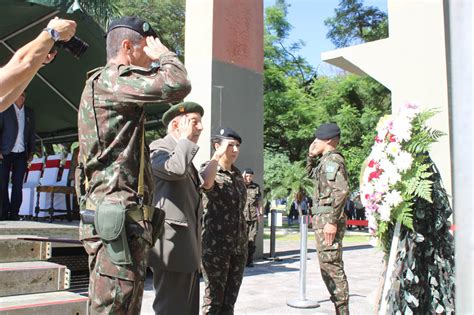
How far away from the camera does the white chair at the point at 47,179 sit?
9273 mm

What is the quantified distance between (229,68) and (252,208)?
2726 millimetres

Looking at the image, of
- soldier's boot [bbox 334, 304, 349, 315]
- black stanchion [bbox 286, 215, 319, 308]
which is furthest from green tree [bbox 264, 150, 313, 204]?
soldier's boot [bbox 334, 304, 349, 315]

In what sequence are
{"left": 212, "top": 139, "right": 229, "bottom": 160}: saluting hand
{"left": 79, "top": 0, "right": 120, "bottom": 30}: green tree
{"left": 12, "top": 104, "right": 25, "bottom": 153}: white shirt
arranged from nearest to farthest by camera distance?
{"left": 212, "top": 139, "right": 229, "bottom": 160}: saluting hand, {"left": 12, "top": 104, "right": 25, "bottom": 153}: white shirt, {"left": 79, "top": 0, "right": 120, "bottom": 30}: green tree

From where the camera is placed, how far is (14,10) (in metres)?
7.30

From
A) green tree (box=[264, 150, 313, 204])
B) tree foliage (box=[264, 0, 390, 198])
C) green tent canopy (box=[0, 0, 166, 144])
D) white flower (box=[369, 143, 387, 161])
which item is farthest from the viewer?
green tree (box=[264, 150, 313, 204])

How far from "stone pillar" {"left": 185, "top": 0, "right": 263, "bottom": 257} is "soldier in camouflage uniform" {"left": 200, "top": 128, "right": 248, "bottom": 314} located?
13.0 feet

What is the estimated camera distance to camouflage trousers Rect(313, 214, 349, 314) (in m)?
4.39

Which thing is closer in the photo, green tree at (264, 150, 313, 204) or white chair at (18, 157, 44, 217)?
white chair at (18, 157, 44, 217)

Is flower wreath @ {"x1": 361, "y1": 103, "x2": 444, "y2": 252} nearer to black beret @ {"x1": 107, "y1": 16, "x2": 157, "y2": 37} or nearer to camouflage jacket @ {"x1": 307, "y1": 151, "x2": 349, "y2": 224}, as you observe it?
camouflage jacket @ {"x1": 307, "y1": 151, "x2": 349, "y2": 224}

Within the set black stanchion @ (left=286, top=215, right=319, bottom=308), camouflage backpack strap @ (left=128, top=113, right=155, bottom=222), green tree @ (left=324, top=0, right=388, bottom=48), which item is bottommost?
black stanchion @ (left=286, top=215, right=319, bottom=308)

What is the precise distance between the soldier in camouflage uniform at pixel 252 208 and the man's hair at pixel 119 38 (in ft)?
21.0

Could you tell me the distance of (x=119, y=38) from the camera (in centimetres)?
244

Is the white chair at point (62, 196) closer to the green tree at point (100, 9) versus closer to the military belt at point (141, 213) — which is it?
the military belt at point (141, 213)

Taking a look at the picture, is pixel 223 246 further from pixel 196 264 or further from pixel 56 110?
pixel 56 110
